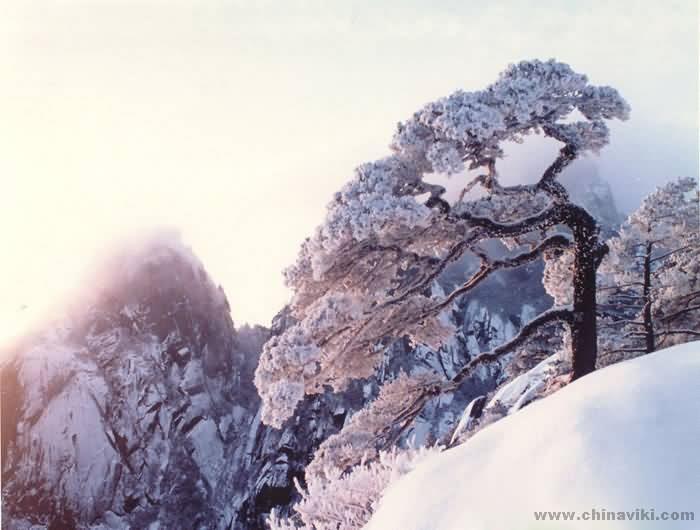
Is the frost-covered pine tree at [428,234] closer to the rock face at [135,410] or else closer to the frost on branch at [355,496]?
the frost on branch at [355,496]

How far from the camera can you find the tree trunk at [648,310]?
1201 centimetres

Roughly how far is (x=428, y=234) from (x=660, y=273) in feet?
28.0

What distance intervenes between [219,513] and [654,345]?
36955 millimetres

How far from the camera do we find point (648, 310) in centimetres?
1245

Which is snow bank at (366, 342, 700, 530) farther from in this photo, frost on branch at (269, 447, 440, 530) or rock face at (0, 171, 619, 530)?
rock face at (0, 171, 619, 530)

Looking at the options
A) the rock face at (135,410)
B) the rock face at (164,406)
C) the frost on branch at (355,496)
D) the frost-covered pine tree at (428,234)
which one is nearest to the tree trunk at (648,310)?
the frost-covered pine tree at (428,234)

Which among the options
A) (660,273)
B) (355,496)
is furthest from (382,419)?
(660,273)

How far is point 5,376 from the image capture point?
125ft

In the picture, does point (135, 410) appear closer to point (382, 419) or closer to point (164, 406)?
point (164, 406)

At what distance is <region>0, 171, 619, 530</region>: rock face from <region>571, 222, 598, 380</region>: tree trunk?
2655 centimetres

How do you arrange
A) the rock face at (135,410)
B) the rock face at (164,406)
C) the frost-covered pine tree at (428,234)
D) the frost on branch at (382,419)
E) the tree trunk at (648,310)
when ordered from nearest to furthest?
the frost-covered pine tree at (428,234) < the frost on branch at (382,419) < the tree trunk at (648,310) < the rock face at (135,410) < the rock face at (164,406)

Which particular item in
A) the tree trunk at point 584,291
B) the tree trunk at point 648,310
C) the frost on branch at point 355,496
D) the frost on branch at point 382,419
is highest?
the tree trunk at point 648,310

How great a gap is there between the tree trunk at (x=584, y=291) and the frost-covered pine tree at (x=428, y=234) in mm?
15

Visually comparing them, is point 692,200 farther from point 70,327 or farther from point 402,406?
point 70,327
